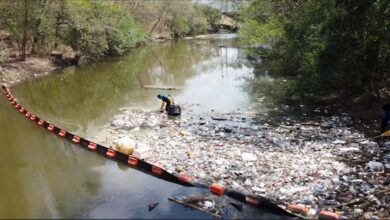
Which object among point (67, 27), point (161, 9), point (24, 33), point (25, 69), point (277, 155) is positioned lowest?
point (277, 155)

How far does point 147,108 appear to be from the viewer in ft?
55.5

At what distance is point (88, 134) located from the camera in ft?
44.6

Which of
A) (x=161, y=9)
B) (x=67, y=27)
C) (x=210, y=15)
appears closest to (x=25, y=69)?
(x=67, y=27)

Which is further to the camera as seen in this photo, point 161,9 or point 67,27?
point 161,9

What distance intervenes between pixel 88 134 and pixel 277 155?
6296mm

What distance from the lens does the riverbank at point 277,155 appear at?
27.2 ft

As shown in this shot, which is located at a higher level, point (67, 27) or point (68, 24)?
point (68, 24)

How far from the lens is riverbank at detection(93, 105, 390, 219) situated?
830 centimetres

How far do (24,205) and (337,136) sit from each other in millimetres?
8392

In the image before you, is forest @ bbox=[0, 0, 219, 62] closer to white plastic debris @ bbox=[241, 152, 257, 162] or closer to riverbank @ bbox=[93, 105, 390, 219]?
riverbank @ bbox=[93, 105, 390, 219]

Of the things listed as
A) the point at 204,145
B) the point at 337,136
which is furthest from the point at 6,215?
the point at 337,136

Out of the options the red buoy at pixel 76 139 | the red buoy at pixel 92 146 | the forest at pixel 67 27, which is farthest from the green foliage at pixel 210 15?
the red buoy at pixel 92 146

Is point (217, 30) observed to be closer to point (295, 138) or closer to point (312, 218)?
point (295, 138)

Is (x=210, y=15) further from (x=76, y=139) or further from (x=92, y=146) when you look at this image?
(x=92, y=146)
